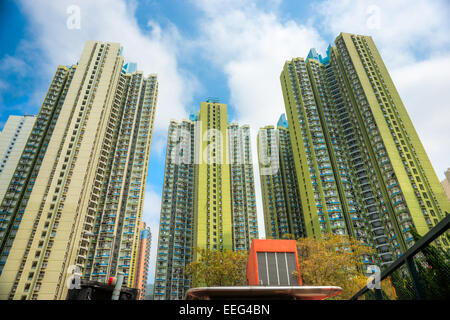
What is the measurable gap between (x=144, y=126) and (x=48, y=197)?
114 ft

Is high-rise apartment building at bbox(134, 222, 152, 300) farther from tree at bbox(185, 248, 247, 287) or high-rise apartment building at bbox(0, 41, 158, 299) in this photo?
tree at bbox(185, 248, 247, 287)

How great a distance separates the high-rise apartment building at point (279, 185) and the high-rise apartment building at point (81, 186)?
45.3 m

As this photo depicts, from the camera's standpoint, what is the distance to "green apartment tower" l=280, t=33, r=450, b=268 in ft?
193

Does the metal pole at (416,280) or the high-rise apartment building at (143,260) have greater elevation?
the high-rise apartment building at (143,260)

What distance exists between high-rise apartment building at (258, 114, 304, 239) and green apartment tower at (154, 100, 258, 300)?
6.31m

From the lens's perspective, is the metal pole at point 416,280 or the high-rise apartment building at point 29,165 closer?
the metal pole at point 416,280

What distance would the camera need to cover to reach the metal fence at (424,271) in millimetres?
4430

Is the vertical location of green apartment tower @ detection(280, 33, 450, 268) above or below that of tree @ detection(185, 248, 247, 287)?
above

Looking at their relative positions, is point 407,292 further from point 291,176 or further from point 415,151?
point 291,176

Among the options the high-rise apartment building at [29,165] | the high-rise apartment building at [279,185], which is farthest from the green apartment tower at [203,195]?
the high-rise apartment building at [29,165]
